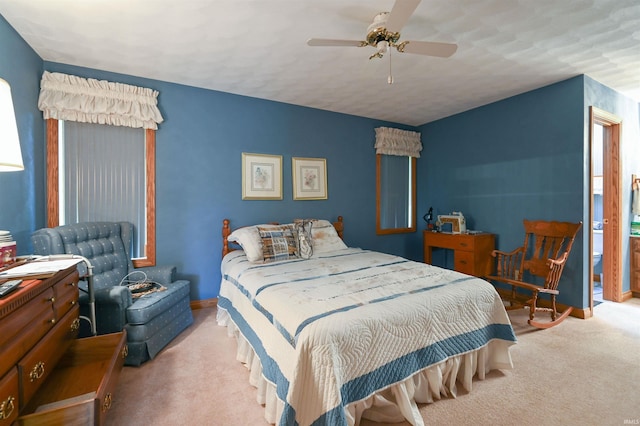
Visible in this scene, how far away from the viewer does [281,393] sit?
147 cm

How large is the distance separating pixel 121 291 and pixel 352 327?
180 centimetres

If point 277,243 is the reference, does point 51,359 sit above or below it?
below

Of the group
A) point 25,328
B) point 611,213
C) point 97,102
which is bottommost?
point 25,328

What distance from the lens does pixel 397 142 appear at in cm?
475

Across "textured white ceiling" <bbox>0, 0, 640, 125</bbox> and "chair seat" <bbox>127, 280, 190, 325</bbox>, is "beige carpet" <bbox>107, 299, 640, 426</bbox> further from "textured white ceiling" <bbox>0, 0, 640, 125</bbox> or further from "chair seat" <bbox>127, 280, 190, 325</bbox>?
"textured white ceiling" <bbox>0, 0, 640, 125</bbox>

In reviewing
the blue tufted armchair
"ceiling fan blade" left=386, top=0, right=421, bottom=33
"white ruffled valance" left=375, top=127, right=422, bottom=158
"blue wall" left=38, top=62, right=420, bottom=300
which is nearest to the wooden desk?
"white ruffled valance" left=375, top=127, right=422, bottom=158

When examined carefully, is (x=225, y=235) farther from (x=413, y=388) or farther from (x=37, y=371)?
(x=413, y=388)

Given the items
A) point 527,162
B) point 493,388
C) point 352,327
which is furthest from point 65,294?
point 527,162

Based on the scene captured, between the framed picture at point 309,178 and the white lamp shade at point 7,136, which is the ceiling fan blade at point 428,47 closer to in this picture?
the white lamp shade at point 7,136

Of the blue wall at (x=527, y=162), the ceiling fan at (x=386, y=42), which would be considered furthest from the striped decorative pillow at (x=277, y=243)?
the blue wall at (x=527, y=162)

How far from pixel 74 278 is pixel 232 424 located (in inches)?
51.4

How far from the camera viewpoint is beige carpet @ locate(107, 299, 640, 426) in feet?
5.46

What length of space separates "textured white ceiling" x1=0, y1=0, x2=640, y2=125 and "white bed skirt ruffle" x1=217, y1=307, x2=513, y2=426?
7.82 ft

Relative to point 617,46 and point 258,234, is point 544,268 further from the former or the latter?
point 258,234
